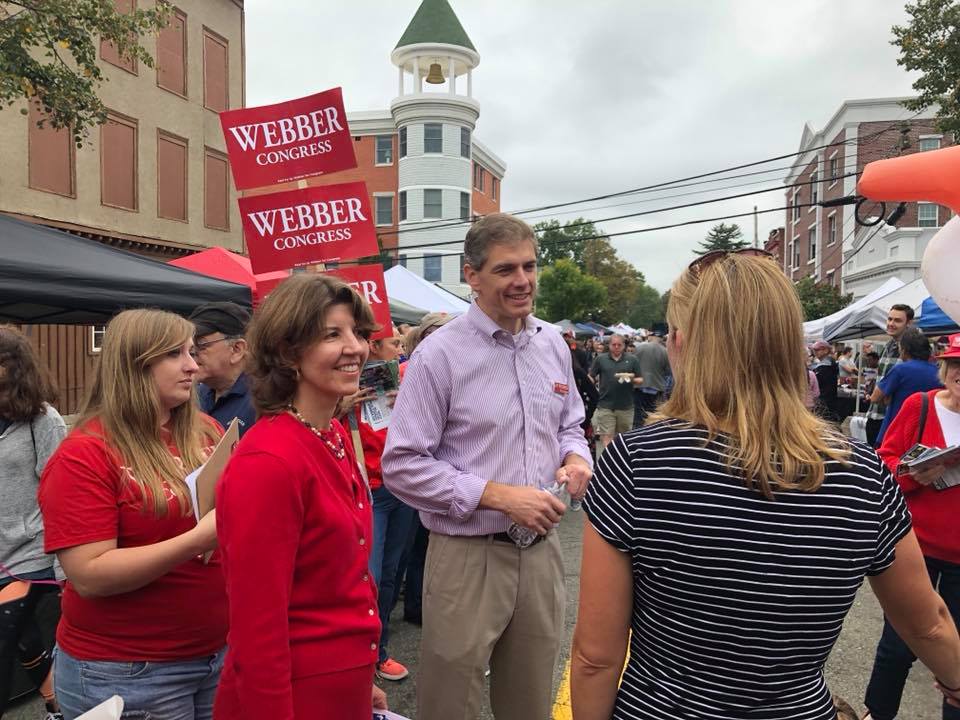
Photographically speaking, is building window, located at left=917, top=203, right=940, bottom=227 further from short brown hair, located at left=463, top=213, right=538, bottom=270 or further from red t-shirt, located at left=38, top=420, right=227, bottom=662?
red t-shirt, located at left=38, top=420, right=227, bottom=662

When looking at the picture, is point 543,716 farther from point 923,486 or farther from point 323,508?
point 923,486

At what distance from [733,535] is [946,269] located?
1334 mm

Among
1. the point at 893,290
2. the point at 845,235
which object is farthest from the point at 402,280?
the point at 845,235

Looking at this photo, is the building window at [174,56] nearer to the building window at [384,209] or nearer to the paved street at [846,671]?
the paved street at [846,671]

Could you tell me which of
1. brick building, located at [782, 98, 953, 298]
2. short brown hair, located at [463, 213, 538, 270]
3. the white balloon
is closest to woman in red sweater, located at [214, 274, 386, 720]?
short brown hair, located at [463, 213, 538, 270]

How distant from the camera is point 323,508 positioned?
1663mm

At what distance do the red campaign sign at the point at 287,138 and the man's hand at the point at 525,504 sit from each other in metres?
2.76

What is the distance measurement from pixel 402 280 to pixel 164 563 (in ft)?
33.6

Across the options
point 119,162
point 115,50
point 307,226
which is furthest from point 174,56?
point 307,226

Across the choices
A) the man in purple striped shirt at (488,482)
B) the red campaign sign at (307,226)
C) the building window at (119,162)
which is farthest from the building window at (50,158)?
the man in purple striped shirt at (488,482)

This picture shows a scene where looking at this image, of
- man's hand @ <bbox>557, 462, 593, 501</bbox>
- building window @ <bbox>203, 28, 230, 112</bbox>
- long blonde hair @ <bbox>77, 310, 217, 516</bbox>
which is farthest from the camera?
building window @ <bbox>203, 28, 230, 112</bbox>

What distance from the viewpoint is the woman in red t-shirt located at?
1.92 metres

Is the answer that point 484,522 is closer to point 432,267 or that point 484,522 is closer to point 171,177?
point 171,177

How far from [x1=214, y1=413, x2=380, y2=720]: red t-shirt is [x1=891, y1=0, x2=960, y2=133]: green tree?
17069 mm
